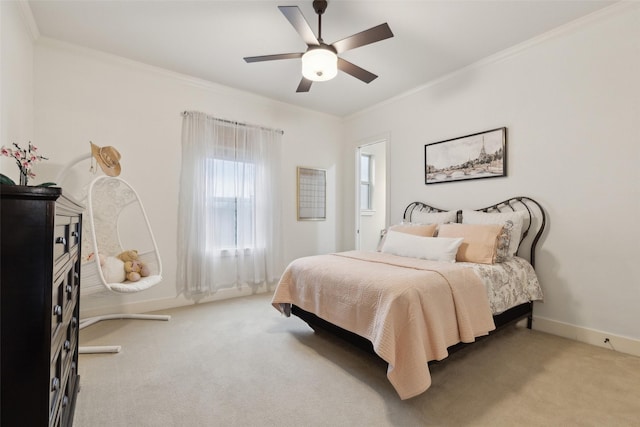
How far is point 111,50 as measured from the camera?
301 cm

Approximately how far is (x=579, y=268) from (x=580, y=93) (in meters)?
1.55

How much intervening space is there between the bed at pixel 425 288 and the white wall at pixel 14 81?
2.37 metres

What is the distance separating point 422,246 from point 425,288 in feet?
3.33

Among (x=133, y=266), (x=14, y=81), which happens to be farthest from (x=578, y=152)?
(x=14, y=81)

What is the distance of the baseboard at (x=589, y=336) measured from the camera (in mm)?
2314

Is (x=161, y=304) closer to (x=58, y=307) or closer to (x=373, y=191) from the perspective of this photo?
(x=58, y=307)

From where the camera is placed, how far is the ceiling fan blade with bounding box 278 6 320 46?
6.18ft

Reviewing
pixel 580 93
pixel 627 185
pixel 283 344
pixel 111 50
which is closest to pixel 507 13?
pixel 580 93

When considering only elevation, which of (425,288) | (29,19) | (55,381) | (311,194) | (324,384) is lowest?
(324,384)

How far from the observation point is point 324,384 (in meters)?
1.88

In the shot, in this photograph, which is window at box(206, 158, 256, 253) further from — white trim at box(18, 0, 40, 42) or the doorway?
the doorway

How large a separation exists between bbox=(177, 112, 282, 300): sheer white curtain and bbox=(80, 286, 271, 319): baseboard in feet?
0.28

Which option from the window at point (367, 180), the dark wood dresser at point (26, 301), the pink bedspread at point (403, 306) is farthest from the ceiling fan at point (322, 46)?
the window at point (367, 180)

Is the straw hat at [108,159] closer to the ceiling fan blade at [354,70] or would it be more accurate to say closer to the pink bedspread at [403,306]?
the pink bedspread at [403,306]
